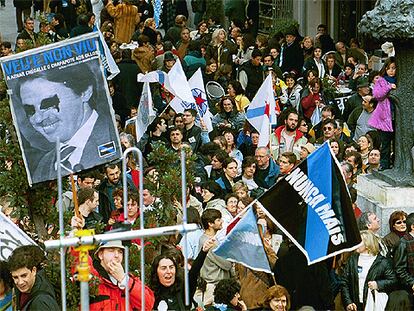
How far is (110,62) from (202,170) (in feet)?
14.0

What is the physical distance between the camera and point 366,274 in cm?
1018

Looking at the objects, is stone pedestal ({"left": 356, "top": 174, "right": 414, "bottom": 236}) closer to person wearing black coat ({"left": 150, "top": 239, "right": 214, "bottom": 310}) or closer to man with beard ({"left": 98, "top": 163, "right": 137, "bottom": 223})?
man with beard ({"left": 98, "top": 163, "right": 137, "bottom": 223})

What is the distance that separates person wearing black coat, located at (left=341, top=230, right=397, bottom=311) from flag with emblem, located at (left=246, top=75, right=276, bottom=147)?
184 inches

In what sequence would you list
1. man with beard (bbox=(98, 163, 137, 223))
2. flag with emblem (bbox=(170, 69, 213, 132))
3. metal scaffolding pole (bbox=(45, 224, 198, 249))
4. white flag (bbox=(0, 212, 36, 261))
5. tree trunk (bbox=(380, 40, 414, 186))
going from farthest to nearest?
flag with emblem (bbox=(170, 69, 213, 132)) < tree trunk (bbox=(380, 40, 414, 186)) < man with beard (bbox=(98, 163, 137, 223)) < white flag (bbox=(0, 212, 36, 261)) < metal scaffolding pole (bbox=(45, 224, 198, 249))

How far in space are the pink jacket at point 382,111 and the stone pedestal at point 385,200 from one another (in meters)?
0.93

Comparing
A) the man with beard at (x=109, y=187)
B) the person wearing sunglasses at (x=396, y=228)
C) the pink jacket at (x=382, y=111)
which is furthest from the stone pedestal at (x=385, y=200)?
the man with beard at (x=109, y=187)

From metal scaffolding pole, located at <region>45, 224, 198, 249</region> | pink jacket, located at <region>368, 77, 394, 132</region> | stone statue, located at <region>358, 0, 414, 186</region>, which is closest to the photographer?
metal scaffolding pole, located at <region>45, 224, 198, 249</region>

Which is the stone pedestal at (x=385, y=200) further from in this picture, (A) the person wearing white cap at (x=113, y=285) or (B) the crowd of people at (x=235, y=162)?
(A) the person wearing white cap at (x=113, y=285)

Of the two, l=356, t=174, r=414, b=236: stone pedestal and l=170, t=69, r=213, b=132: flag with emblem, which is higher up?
l=170, t=69, r=213, b=132: flag with emblem

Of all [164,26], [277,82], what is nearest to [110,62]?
[277,82]

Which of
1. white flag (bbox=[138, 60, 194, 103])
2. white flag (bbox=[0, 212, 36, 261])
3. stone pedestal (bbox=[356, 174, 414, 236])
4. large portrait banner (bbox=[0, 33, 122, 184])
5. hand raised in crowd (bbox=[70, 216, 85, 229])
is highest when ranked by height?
large portrait banner (bbox=[0, 33, 122, 184])

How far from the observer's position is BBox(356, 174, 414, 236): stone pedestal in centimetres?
1260

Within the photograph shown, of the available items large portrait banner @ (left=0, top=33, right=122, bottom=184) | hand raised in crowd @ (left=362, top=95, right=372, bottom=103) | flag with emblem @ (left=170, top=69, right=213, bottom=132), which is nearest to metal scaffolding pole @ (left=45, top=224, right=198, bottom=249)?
large portrait banner @ (left=0, top=33, right=122, bottom=184)

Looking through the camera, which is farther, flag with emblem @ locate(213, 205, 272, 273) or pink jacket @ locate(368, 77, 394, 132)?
pink jacket @ locate(368, 77, 394, 132)
